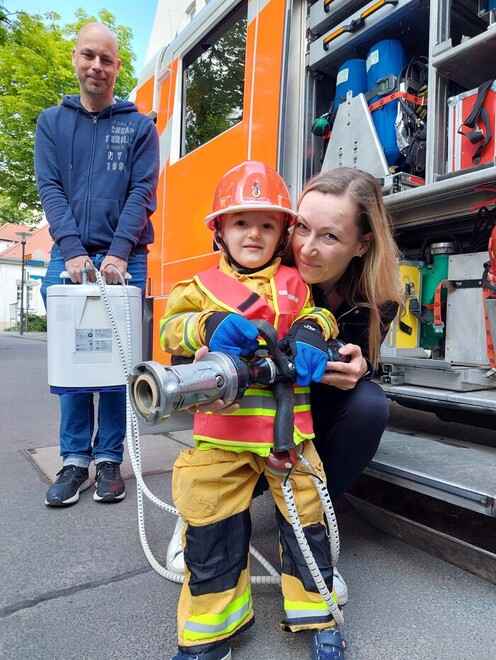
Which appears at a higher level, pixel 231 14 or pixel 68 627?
pixel 231 14

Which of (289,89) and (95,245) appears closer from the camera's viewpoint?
(95,245)

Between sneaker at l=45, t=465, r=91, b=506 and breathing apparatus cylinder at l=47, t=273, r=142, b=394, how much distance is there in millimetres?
393

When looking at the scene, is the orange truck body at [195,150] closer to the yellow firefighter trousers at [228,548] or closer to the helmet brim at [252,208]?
the helmet brim at [252,208]

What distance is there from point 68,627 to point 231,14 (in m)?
3.11

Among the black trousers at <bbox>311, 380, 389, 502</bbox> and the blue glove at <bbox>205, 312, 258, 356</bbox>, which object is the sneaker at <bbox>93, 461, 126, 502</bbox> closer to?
the black trousers at <bbox>311, 380, 389, 502</bbox>

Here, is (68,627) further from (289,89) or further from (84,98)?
(289,89)

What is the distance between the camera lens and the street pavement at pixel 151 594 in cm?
125

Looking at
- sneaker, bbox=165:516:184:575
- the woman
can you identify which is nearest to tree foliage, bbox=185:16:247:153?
the woman

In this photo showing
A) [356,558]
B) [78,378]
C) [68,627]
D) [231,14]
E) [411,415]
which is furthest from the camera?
[411,415]

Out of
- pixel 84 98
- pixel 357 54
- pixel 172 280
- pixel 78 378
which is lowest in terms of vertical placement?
pixel 78 378

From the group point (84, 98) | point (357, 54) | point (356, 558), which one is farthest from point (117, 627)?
point (357, 54)

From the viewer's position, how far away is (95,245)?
219 centimetres

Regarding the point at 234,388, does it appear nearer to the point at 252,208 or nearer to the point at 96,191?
the point at 252,208

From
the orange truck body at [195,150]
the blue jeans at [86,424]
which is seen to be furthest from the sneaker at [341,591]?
the orange truck body at [195,150]
